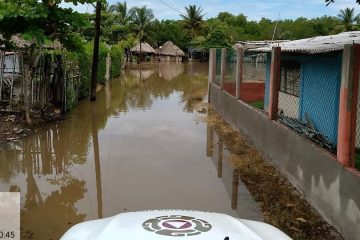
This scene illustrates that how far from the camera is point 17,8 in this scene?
6992mm

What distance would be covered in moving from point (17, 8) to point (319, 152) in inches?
200

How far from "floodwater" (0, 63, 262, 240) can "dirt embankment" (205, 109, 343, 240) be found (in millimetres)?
223

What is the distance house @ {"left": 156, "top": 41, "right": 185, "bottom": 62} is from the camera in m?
72.8

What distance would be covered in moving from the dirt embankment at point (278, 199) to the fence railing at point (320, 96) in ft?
3.23

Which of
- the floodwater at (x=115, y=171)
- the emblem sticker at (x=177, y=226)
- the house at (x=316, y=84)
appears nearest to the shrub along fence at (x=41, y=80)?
the floodwater at (x=115, y=171)

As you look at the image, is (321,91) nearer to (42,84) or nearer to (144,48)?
(42,84)

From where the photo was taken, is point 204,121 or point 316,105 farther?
point 204,121

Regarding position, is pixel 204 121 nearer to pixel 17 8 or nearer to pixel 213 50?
pixel 213 50

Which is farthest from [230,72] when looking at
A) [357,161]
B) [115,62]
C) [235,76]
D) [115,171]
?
[115,62]

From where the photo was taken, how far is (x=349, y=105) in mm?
6461

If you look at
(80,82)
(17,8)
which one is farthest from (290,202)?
(80,82)

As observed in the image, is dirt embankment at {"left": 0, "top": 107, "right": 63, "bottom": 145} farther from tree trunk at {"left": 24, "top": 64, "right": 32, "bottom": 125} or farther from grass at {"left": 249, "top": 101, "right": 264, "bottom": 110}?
grass at {"left": 249, "top": 101, "right": 264, "bottom": 110}

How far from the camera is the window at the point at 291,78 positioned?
13.6 meters

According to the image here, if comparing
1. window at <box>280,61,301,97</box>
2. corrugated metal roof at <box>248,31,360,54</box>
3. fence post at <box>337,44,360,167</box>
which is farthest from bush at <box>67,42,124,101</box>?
window at <box>280,61,301,97</box>
